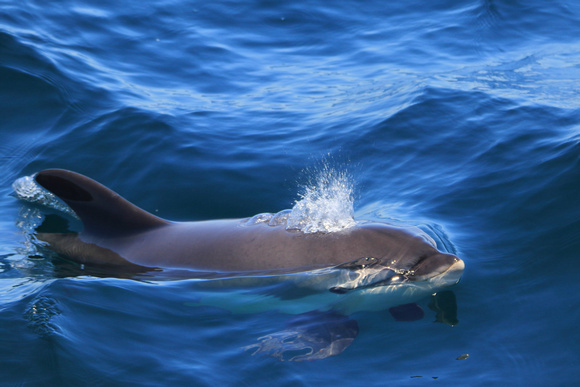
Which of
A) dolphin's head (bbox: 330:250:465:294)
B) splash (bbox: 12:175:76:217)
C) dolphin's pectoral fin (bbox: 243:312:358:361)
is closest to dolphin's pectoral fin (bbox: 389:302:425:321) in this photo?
dolphin's head (bbox: 330:250:465:294)

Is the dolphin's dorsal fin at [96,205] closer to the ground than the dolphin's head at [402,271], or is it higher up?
higher up

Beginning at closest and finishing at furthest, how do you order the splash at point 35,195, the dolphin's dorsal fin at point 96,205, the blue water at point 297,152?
the blue water at point 297,152, the dolphin's dorsal fin at point 96,205, the splash at point 35,195

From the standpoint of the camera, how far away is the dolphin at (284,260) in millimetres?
5477

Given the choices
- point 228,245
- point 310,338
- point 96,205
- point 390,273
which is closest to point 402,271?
point 390,273

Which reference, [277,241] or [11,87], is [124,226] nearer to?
[277,241]

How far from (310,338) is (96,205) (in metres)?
2.62

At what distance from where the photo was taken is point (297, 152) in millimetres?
9633

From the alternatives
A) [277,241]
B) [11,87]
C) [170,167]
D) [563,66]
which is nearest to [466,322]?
[277,241]

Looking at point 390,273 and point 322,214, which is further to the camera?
point 322,214

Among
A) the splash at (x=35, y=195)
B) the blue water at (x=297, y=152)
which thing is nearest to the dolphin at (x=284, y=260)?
the blue water at (x=297, y=152)

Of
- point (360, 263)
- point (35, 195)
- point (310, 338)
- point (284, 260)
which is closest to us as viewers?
point (310, 338)

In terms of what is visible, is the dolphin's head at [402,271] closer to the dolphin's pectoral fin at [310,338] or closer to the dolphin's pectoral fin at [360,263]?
the dolphin's pectoral fin at [360,263]

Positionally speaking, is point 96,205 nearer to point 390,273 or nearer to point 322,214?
point 322,214

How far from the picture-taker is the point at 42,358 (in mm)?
4660
